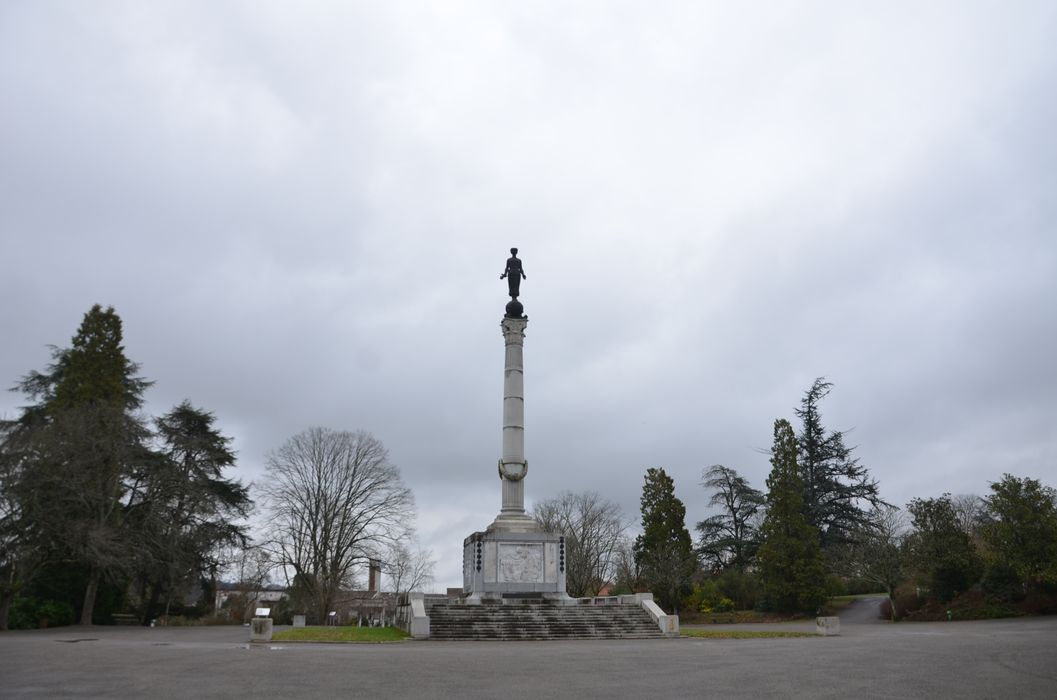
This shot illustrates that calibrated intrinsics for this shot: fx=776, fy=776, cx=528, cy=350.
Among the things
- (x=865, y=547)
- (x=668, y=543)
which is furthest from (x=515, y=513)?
(x=865, y=547)

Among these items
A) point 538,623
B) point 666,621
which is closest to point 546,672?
point 538,623

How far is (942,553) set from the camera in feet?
116

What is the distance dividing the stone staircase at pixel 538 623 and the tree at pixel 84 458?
13990mm

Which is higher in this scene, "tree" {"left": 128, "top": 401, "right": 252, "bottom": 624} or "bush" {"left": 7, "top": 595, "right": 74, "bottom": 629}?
"tree" {"left": 128, "top": 401, "right": 252, "bottom": 624}

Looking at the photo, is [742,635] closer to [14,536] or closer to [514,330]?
[514,330]

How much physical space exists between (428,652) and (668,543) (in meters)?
30.0

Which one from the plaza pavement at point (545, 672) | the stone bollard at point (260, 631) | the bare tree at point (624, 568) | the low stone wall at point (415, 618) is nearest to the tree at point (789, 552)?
the bare tree at point (624, 568)

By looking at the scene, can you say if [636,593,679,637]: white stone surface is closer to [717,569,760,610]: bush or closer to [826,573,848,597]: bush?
[826,573,848,597]: bush

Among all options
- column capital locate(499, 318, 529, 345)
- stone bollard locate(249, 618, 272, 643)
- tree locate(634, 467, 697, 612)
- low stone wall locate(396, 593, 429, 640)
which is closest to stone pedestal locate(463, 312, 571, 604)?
low stone wall locate(396, 593, 429, 640)

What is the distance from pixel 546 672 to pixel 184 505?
30507mm

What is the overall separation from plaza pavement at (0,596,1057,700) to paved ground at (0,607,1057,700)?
0.02 m

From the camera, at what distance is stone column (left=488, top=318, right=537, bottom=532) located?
33250 millimetres

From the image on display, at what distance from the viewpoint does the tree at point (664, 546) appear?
43.4 metres

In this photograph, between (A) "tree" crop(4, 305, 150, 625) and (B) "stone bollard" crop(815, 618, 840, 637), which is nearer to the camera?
(B) "stone bollard" crop(815, 618, 840, 637)
